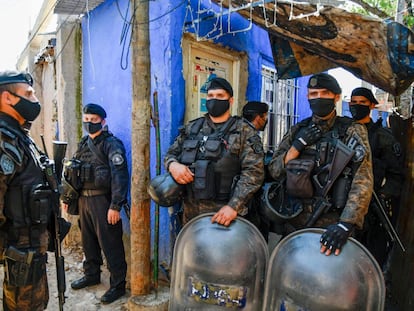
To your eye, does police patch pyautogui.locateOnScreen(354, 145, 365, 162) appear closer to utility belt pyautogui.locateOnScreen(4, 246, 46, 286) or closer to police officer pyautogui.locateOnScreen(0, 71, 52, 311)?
police officer pyautogui.locateOnScreen(0, 71, 52, 311)

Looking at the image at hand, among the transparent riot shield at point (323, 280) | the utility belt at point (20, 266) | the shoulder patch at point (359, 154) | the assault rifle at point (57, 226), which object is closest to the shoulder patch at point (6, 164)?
the assault rifle at point (57, 226)

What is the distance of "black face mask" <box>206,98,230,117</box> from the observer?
301 cm

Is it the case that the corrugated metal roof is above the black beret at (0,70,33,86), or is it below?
above

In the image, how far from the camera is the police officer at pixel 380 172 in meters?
3.42

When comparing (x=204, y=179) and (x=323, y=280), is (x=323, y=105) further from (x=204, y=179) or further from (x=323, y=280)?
(x=323, y=280)

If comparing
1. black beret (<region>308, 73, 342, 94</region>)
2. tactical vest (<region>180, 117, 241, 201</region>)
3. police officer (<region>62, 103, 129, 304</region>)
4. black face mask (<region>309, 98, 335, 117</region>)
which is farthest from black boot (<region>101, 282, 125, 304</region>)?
black beret (<region>308, 73, 342, 94</region>)

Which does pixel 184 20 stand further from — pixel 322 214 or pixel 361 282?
pixel 361 282

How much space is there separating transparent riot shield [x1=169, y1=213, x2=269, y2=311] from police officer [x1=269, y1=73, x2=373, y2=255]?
1.69 feet

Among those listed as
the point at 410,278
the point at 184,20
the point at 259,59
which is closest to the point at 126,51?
the point at 184,20

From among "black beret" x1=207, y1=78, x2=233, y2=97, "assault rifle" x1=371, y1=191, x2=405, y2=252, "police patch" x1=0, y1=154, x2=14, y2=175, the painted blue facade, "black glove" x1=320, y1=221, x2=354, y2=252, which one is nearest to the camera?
"black glove" x1=320, y1=221, x2=354, y2=252

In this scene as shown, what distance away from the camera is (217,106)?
9.89ft

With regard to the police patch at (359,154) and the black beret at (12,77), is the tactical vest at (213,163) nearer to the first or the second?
the police patch at (359,154)

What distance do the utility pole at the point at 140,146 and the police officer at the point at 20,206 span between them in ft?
2.53

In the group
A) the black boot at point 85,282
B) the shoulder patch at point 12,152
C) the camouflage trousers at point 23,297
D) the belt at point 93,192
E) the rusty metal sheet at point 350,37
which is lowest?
the black boot at point 85,282
